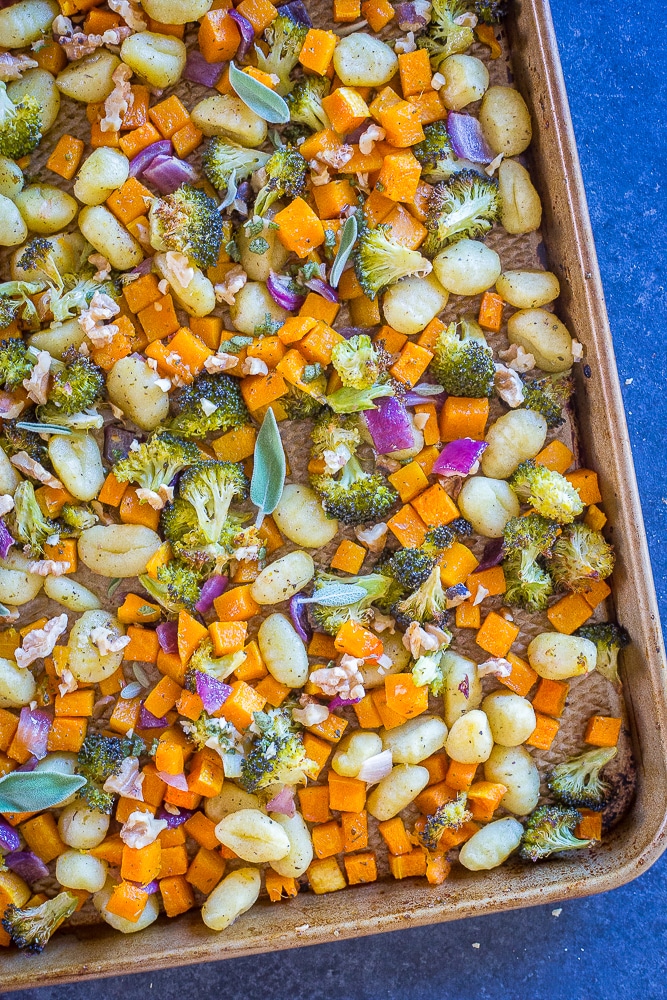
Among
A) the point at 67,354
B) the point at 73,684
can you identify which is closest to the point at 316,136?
the point at 67,354

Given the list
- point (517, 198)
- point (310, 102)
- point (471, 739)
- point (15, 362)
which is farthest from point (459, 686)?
point (310, 102)

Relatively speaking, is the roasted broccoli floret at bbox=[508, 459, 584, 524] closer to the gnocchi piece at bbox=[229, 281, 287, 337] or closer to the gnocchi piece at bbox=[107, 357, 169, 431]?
the gnocchi piece at bbox=[229, 281, 287, 337]

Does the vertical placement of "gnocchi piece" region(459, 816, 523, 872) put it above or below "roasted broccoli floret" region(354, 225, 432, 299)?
below

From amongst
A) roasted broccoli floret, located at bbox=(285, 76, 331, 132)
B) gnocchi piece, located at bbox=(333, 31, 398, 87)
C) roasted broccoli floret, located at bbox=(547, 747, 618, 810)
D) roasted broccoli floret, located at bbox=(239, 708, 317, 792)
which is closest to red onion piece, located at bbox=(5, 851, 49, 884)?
roasted broccoli floret, located at bbox=(239, 708, 317, 792)

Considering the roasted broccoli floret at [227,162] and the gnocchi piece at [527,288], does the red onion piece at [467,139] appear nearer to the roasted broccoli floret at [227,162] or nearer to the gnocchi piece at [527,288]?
the gnocchi piece at [527,288]

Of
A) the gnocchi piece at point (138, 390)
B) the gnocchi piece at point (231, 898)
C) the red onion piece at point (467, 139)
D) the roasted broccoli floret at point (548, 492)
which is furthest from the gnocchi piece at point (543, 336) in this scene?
the gnocchi piece at point (231, 898)
